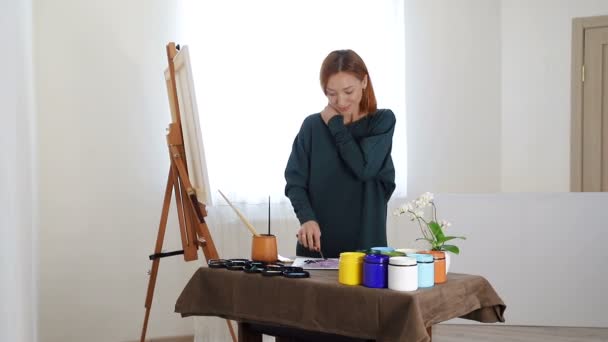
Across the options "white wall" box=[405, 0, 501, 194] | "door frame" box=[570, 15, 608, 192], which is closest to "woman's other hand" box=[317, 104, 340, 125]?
"white wall" box=[405, 0, 501, 194]

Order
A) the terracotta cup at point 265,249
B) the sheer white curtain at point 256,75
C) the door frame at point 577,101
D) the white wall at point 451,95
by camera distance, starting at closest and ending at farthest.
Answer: the terracotta cup at point 265,249, the sheer white curtain at point 256,75, the white wall at point 451,95, the door frame at point 577,101

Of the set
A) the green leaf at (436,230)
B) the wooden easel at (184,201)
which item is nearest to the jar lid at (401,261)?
the green leaf at (436,230)

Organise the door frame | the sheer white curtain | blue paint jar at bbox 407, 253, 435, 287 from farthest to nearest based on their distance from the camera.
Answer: the door frame → the sheer white curtain → blue paint jar at bbox 407, 253, 435, 287

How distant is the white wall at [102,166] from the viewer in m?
3.94

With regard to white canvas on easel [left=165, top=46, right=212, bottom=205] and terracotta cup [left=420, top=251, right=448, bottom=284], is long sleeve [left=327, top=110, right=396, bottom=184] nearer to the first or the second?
terracotta cup [left=420, top=251, right=448, bottom=284]

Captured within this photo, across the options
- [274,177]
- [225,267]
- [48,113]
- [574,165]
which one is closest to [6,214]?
[225,267]

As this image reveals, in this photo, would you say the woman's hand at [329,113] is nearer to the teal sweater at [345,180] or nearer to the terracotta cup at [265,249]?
the teal sweater at [345,180]

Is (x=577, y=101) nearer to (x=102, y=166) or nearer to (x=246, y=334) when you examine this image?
(x=102, y=166)

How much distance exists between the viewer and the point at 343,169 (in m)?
2.46

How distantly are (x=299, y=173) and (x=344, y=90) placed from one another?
348mm

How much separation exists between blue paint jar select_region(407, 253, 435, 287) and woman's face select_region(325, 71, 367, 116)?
0.78m

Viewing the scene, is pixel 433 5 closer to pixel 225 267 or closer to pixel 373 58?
pixel 373 58

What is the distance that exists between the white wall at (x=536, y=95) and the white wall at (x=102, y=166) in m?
2.57

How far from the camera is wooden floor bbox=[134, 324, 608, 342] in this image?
162 inches
